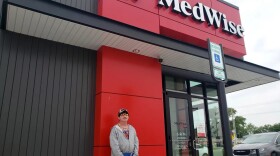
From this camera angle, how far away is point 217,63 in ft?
11.6

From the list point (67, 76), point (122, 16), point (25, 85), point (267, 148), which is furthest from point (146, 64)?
point (267, 148)

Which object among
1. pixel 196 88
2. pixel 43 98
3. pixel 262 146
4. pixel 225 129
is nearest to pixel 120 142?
pixel 43 98

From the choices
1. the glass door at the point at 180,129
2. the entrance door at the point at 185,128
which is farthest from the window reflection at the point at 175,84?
the glass door at the point at 180,129

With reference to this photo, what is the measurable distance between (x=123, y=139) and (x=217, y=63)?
8.48 ft

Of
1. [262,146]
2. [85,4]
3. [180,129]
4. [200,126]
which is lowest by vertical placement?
[262,146]

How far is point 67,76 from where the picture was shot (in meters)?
5.65

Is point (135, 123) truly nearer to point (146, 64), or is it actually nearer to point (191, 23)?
point (146, 64)

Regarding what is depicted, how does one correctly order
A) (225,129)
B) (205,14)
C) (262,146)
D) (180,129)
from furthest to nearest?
(262,146)
(205,14)
(180,129)
(225,129)

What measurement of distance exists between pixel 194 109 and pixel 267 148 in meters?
3.93

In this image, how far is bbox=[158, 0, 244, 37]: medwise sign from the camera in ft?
24.7

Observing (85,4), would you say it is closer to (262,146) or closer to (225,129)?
(225,129)

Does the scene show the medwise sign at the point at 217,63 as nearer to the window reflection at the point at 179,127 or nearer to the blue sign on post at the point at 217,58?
the blue sign on post at the point at 217,58

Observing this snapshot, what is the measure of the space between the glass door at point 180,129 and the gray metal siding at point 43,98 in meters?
2.52

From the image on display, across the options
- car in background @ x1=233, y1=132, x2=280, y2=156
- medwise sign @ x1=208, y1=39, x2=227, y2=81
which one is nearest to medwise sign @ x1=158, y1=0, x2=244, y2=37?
medwise sign @ x1=208, y1=39, x2=227, y2=81
